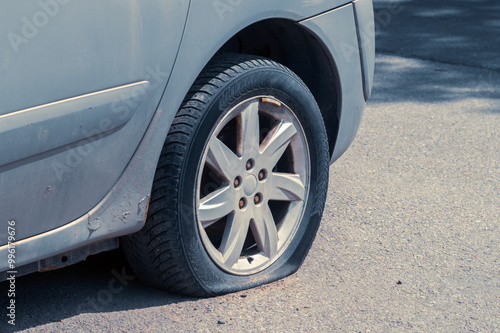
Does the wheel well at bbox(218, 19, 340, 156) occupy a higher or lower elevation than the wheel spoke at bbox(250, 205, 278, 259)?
higher

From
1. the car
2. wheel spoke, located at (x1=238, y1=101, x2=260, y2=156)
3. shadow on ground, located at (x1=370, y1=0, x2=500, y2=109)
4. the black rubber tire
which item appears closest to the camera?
the car

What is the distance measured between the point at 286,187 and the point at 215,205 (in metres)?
0.35

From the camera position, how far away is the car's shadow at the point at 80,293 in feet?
8.20

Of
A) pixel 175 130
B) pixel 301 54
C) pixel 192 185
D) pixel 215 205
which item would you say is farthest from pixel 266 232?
pixel 301 54

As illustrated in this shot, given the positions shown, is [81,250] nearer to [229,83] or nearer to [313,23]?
[229,83]

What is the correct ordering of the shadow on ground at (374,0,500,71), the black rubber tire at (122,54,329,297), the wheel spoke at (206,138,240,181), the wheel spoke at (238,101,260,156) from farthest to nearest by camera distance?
the shadow on ground at (374,0,500,71), the wheel spoke at (238,101,260,156), the wheel spoke at (206,138,240,181), the black rubber tire at (122,54,329,297)

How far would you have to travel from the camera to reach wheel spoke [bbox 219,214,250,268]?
2584 mm

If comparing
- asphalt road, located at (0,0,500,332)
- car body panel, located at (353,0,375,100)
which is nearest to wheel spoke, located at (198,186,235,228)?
asphalt road, located at (0,0,500,332)

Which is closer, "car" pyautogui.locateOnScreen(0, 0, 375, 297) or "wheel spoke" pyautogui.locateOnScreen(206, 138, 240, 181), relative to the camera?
"car" pyautogui.locateOnScreen(0, 0, 375, 297)

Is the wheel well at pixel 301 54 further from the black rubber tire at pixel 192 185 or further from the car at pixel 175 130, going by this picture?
the black rubber tire at pixel 192 185

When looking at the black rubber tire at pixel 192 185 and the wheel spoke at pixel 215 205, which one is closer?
the black rubber tire at pixel 192 185

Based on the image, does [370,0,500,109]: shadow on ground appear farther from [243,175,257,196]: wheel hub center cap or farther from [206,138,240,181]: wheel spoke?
[206,138,240,181]: wheel spoke

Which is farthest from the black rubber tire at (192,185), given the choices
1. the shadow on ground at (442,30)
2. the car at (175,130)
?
the shadow on ground at (442,30)

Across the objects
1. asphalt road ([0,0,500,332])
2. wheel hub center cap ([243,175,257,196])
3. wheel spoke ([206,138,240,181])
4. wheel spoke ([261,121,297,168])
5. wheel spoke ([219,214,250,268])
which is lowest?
asphalt road ([0,0,500,332])
